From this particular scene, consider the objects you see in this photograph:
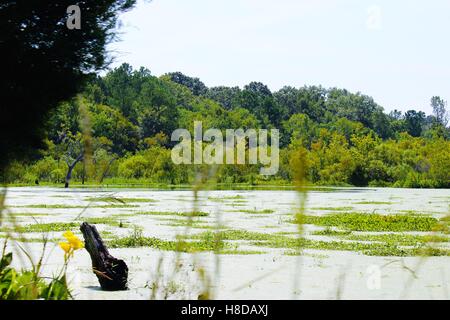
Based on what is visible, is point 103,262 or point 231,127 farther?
point 231,127

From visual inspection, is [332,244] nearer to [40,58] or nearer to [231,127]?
[40,58]

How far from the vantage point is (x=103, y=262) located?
4855 millimetres

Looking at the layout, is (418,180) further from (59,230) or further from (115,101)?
(59,230)

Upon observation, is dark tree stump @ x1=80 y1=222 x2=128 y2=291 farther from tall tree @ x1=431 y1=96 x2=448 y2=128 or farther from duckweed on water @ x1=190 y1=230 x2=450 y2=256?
tall tree @ x1=431 y1=96 x2=448 y2=128

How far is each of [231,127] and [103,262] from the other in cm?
3901

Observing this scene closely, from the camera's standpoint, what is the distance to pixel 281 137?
160 feet

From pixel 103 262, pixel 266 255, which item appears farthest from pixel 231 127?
pixel 103 262

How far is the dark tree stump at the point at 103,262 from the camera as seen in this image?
482 cm

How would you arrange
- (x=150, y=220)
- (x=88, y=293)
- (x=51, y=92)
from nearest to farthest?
(x=88, y=293)
(x=51, y=92)
(x=150, y=220)

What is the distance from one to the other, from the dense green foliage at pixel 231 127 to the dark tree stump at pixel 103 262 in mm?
18396

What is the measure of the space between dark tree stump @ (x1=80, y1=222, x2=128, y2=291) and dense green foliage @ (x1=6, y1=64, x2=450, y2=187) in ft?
60.4

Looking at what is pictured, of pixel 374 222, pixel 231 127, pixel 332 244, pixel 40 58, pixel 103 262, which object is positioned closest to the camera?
pixel 103 262
